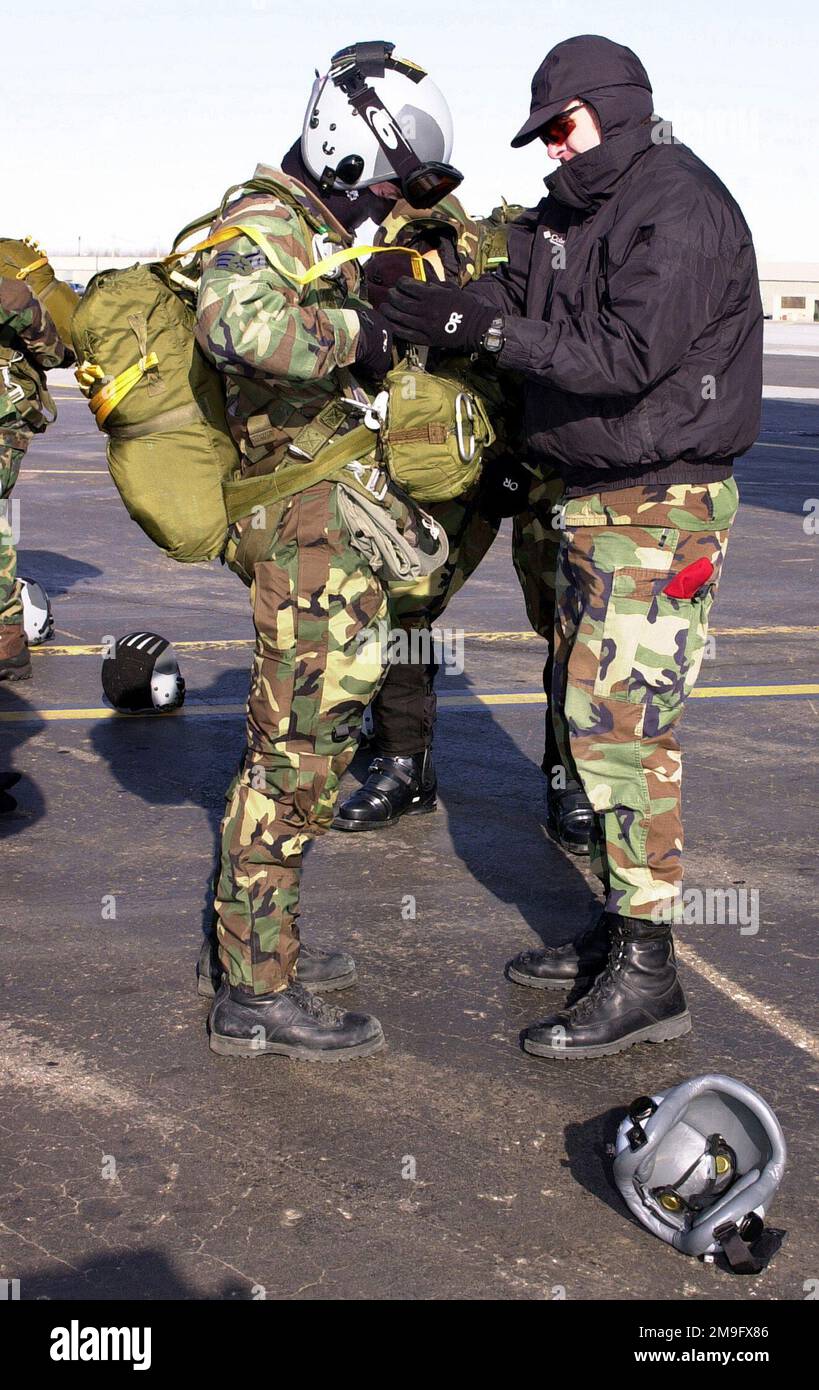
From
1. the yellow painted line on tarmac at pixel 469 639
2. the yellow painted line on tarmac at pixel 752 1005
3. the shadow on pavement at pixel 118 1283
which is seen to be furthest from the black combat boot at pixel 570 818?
the yellow painted line on tarmac at pixel 469 639

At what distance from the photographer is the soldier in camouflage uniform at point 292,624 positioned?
3.67 metres

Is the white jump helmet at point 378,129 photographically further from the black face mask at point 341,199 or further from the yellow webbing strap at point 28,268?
the yellow webbing strap at point 28,268

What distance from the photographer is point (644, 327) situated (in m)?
3.68

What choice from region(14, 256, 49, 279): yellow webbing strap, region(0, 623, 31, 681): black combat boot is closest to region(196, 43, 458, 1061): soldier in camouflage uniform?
region(14, 256, 49, 279): yellow webbing strap

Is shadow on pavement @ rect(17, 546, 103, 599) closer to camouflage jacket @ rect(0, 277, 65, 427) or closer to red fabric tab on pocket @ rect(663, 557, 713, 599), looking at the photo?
camouflage jacket @ rect(0, 277, 65, 427)

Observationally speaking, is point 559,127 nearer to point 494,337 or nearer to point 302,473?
point 494,337

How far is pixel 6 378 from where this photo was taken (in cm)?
730

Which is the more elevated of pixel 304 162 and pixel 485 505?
pixel 304 162

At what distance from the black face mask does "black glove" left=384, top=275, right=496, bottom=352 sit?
0.26 meters

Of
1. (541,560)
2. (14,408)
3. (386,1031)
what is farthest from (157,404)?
(14,408)

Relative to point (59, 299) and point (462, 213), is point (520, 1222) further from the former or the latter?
point (59, 299)

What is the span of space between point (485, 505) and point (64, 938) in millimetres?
2246
